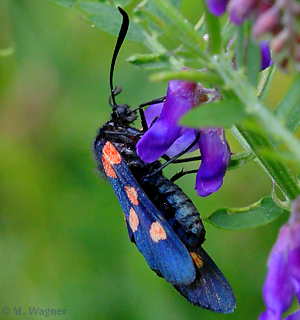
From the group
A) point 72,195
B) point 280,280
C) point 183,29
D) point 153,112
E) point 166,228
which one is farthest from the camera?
point 72,195

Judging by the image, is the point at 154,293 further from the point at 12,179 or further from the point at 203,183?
the point at 203,183

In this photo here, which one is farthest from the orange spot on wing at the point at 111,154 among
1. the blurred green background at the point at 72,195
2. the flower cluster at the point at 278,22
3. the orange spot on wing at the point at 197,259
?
the blurred green background at the point at 72,195

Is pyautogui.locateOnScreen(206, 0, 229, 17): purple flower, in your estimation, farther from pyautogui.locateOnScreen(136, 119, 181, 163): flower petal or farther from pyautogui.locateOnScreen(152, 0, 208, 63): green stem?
pyautogui.locateOnScreen(136, 119, 181, 163): flower petal

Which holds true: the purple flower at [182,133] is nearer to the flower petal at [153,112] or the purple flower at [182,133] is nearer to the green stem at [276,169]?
the green stem at [276,169]

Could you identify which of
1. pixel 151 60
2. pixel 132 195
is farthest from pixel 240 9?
pixel 132 195

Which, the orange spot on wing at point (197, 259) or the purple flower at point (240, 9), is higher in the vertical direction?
the purple flower at point (240, 9)

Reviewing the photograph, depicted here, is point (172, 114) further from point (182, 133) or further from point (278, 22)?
point (278, 22)

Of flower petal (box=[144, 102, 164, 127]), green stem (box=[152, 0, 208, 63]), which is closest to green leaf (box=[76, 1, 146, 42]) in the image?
flower petal (box=[144, 102, 164, 127])
